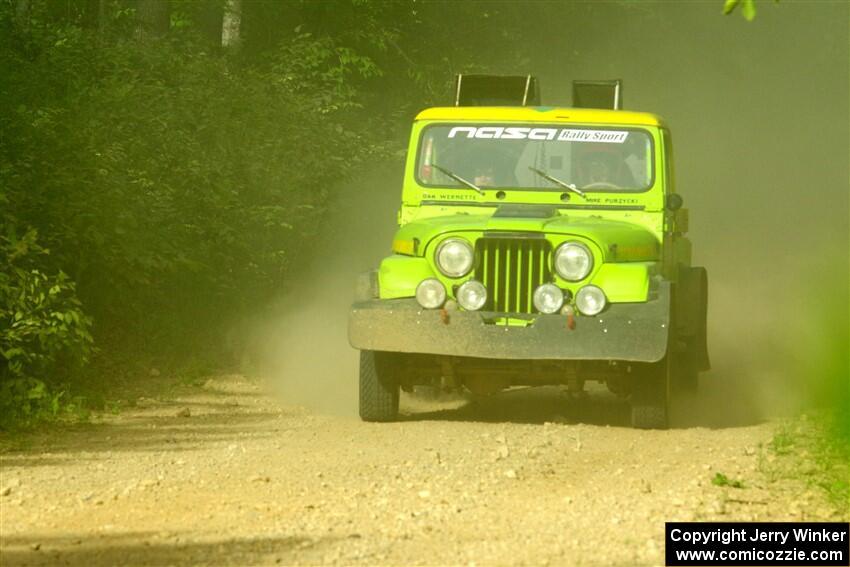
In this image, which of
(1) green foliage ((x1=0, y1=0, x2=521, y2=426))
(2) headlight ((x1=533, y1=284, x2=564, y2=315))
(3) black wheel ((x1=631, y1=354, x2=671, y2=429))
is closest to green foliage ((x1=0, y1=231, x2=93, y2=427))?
(1) green foliage ((x1=0, y1=0, x2=521, y2=426))

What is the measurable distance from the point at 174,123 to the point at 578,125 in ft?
20.3

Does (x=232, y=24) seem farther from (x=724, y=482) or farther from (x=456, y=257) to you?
(x=724, y=482)

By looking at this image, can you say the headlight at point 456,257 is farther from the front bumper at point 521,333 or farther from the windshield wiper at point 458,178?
the windshield wiper at point 458,178

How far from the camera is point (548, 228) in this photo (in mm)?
11094

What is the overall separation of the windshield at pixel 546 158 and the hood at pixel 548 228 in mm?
380

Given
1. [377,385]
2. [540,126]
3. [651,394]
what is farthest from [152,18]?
[651,394]

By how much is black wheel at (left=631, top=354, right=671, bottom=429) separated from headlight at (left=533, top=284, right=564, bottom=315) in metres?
0.75

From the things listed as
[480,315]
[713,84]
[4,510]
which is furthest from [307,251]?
Answer: [713,84]

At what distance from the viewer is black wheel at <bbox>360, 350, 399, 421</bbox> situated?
11.3 metres

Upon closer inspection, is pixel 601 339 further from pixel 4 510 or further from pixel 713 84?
pixel 713 84

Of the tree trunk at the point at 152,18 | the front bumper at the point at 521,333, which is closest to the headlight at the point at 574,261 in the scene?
the front bumper at the point at 521,333

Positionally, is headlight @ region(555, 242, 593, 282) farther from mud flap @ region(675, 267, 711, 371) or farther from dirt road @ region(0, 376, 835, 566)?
mud flap @ region(675, 267, 711, 371)

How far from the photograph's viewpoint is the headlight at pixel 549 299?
428 inches

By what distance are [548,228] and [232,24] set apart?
1274 centimetres
